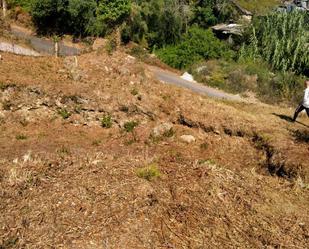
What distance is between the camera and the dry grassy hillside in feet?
30.2

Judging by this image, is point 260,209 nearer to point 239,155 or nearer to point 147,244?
point 147,244

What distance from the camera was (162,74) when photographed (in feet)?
99.1

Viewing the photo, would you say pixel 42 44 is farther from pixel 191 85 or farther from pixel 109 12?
pixel 191 85

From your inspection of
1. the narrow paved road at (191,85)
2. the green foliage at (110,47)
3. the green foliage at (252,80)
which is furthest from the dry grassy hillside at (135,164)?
the green foliage at (252,80)

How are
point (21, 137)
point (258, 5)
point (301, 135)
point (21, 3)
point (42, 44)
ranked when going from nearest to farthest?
point (21, 137) < point (301, 135) < point (42, 44) < point (21, 3) < point (258, 5)

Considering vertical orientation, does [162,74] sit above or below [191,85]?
below

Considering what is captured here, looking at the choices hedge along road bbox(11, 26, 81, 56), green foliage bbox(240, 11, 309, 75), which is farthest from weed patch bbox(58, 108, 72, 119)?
green foliage bbox(240, 11, 309, 75)

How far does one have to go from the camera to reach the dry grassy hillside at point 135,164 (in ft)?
30.2

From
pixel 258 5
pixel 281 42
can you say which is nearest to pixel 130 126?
pixel 281 42

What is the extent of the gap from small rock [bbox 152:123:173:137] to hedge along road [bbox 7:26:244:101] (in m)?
8.71

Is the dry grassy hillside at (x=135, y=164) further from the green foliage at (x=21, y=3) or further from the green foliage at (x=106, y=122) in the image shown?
the green foliage at (x=21, y=3)

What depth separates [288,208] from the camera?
34.5ft

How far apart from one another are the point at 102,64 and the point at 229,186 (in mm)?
9498

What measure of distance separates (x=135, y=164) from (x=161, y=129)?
470 centimetres
